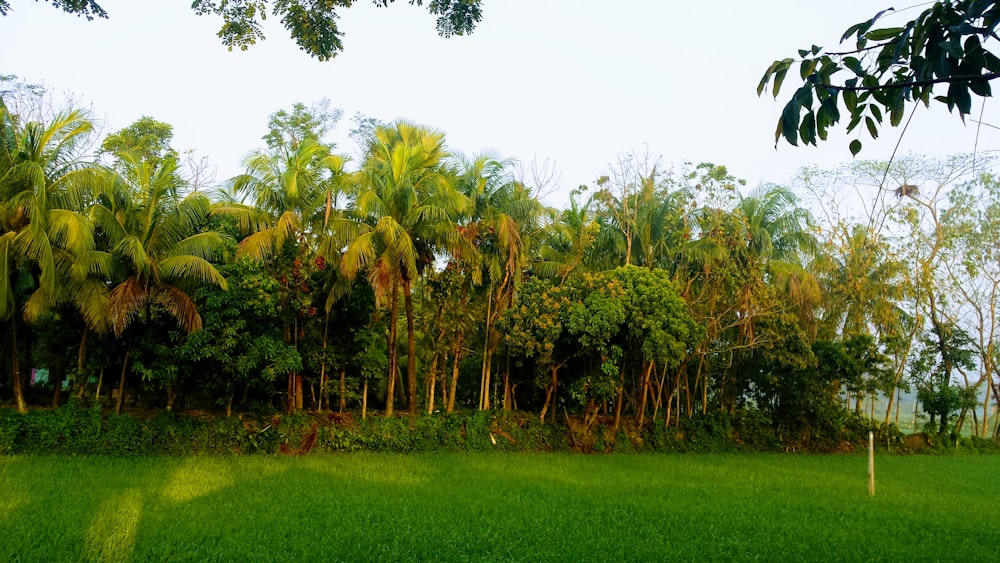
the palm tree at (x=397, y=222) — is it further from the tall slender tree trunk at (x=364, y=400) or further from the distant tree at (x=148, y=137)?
the distant tree at (x=148, y=137)

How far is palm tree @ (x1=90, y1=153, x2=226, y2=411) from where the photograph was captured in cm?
1203

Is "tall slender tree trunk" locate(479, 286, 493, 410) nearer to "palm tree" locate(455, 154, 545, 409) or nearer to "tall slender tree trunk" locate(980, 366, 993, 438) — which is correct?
"palm tree" locate(455, 154, 545, 409)

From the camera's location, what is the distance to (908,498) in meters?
11.9


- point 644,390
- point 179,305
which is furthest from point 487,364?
point 179,305

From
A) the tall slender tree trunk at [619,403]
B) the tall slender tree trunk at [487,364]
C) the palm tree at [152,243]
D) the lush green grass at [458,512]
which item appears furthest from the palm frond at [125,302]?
the tall slender tree trunk at [619,403]

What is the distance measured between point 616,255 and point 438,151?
5.69m

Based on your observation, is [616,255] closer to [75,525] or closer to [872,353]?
[872,353]

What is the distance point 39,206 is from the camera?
10914 mm

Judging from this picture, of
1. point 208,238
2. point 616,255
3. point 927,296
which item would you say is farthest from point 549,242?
point 927,296

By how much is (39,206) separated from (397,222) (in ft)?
19.5

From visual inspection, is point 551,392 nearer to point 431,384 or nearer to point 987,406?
point 431,384

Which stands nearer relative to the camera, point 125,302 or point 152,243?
point 125,302

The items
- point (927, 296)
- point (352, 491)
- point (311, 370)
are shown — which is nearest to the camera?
point (352, 491)

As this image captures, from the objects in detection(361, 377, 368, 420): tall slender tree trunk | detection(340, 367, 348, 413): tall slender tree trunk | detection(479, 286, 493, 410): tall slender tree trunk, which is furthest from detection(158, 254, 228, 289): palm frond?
detection(479, 286, 493, 410): tall slender tree trunk
